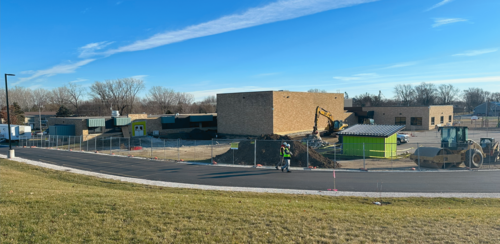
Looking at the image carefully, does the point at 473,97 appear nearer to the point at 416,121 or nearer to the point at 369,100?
the point at 369,100

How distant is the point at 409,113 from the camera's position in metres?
58.6

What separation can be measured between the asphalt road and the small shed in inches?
316

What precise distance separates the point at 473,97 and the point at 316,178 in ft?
578

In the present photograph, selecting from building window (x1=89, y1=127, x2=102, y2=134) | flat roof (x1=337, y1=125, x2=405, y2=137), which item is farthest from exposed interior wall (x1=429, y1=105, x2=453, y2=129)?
building window (x1=89, y1=127, x2=102, y2=134)

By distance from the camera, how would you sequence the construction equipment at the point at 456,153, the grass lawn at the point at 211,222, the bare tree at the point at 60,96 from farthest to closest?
the bare tree at the point at 60,96 < the construction equipment at the point at 456,153 < the grass lawn at the point at 211,222

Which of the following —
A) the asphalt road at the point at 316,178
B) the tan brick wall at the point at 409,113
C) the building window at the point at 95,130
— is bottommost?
the asphalt road at the point at 316,178

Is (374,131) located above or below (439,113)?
below

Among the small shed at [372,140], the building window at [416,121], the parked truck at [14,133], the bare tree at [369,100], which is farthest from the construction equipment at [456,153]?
the bare tree at [369,100]

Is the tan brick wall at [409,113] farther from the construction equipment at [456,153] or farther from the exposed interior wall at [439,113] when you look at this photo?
the construction equipment at [456,153]

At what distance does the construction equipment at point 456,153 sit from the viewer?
2025 cm

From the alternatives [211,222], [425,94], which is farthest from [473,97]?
[211,222]

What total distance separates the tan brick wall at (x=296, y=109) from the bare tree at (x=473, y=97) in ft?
429

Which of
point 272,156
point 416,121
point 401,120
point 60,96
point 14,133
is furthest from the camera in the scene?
point 60,96

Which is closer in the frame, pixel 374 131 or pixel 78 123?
pixel 374 131
